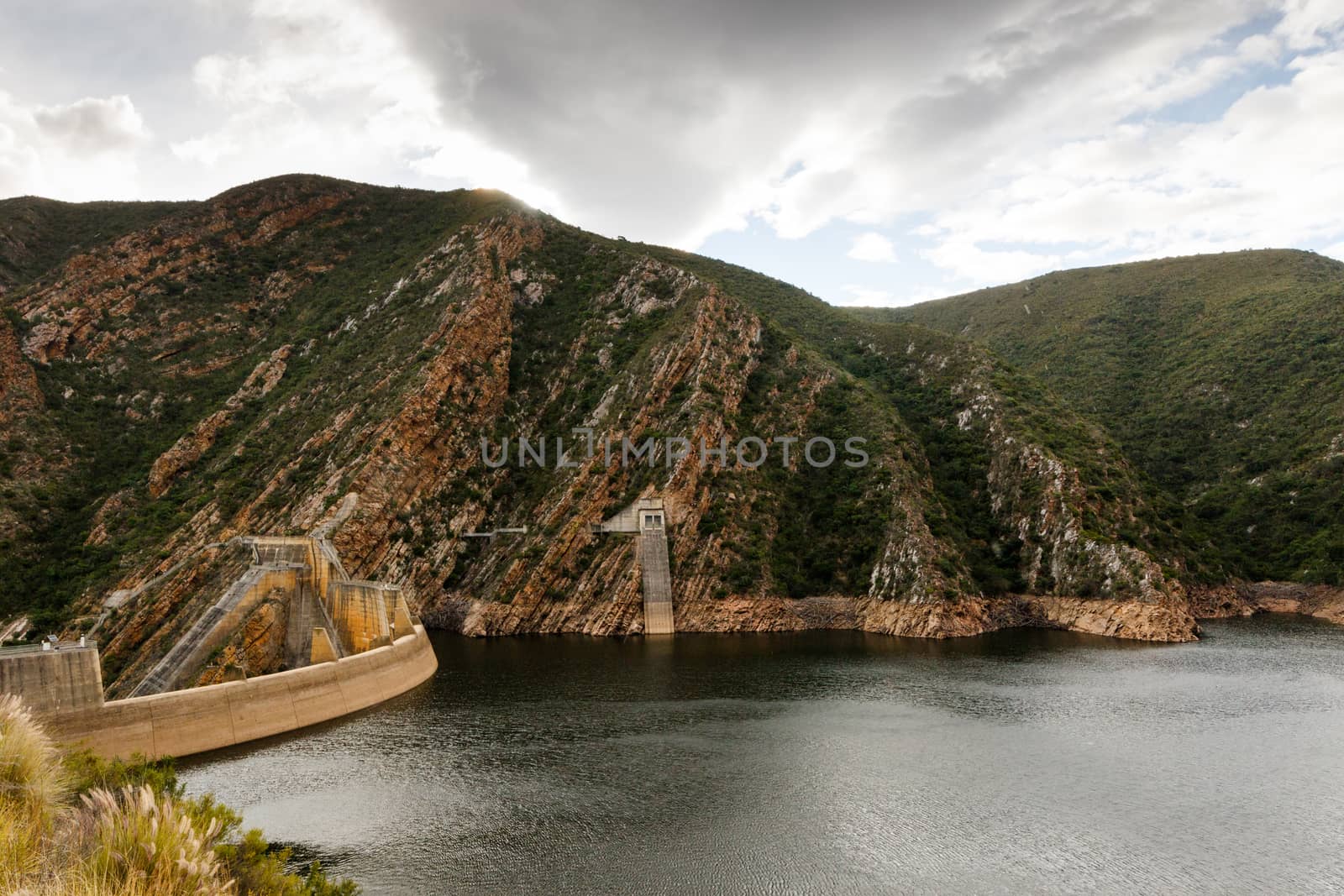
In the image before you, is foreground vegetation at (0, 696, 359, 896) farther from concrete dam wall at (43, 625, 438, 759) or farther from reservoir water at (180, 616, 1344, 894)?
concrete dam wall at (43, 625, 438, 759)

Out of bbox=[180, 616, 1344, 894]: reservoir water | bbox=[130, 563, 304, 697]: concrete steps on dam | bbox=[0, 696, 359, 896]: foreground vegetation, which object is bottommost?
bbox=[180, 616, 1344, 894]: reservoir water

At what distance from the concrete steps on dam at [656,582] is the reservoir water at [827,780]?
15.2 metres

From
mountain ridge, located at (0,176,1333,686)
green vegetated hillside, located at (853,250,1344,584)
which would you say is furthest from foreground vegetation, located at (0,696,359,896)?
green vegetated hillside, located at (853,250,1344,584)

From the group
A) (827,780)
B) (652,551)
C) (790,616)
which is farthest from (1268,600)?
(827,780)

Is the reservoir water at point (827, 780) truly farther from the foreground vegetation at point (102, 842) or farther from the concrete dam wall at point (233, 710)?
the foreground vegetation at point (102, 842)

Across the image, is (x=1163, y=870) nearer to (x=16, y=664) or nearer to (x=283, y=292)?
(x=16, y=664)

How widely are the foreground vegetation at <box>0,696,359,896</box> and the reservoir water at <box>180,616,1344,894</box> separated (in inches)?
462

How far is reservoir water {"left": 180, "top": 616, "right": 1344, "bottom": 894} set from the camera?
922 inches

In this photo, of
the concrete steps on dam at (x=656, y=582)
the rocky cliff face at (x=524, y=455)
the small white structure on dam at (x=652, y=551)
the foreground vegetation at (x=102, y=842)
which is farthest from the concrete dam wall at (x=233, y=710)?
the small white structure on dam at (x=652, y=551)

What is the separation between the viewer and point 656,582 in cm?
6838

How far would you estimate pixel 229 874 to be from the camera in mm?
11305

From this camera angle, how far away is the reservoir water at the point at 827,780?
23406 millimetres

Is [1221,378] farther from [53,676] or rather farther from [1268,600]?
[53,676]

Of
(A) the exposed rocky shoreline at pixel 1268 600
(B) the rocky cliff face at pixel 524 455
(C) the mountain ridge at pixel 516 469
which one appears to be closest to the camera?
(C) the mountain ridge at pixel 516 469
